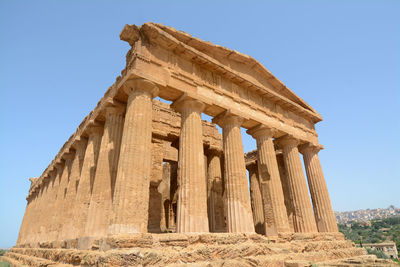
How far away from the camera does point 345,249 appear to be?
13.1 metres

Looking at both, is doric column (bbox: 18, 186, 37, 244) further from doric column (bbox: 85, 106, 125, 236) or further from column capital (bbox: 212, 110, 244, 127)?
column capital (bbox: 212, 110, 244, 127)

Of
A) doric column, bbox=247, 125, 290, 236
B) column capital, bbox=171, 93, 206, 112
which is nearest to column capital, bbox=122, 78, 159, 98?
column capital, bbox=171, 93, 206, 112

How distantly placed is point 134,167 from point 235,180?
5160mm

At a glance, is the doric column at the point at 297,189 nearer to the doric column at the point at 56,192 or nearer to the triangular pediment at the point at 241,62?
the triangular pediment at the point at 241,62

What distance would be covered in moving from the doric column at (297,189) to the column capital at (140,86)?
32.7ft

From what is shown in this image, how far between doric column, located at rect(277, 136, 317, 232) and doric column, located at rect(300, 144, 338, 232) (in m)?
1.58

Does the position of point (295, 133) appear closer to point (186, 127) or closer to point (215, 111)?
point (215, 111)

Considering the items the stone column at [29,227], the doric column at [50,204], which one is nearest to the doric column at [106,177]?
the doric column at [50,204]

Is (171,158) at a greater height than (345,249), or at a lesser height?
greater

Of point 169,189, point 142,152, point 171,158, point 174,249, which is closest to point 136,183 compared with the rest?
point 142,152

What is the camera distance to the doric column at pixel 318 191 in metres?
15.4

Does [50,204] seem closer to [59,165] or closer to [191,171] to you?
[59,165]

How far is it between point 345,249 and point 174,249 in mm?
10892

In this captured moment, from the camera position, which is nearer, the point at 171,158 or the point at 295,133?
the point at 295,133
